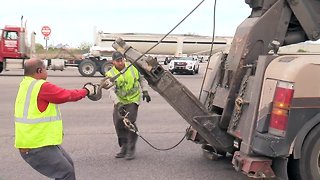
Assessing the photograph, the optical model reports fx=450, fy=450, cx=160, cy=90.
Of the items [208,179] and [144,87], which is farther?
[144,87]

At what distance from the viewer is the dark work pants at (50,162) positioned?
4.12 m

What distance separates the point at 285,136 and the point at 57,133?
228 cm

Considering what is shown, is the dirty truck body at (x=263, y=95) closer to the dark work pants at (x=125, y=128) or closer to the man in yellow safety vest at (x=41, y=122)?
the dark work pants at (x=125, y=128)

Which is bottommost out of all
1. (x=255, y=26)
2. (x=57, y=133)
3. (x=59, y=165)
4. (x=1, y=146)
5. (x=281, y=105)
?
(x=1, y=146)

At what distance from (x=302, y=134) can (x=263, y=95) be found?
0.56m

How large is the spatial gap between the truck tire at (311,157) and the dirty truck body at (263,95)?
1 centimetres

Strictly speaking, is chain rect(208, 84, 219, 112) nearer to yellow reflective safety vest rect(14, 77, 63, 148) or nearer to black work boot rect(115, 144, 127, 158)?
black work boot rect(115, 144, 127, 158)

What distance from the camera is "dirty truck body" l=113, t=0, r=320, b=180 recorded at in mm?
4605

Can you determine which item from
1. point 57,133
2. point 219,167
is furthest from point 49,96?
point 219,167

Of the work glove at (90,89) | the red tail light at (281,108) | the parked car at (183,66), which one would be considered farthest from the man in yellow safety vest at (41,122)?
Answer: the parked car at (183,66)

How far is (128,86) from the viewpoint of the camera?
22.4 feet

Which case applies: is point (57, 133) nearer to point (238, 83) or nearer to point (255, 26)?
point (238, 83)

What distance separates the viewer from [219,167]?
20.4 ft

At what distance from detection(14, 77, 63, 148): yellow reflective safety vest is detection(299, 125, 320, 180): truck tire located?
258 centimetres
